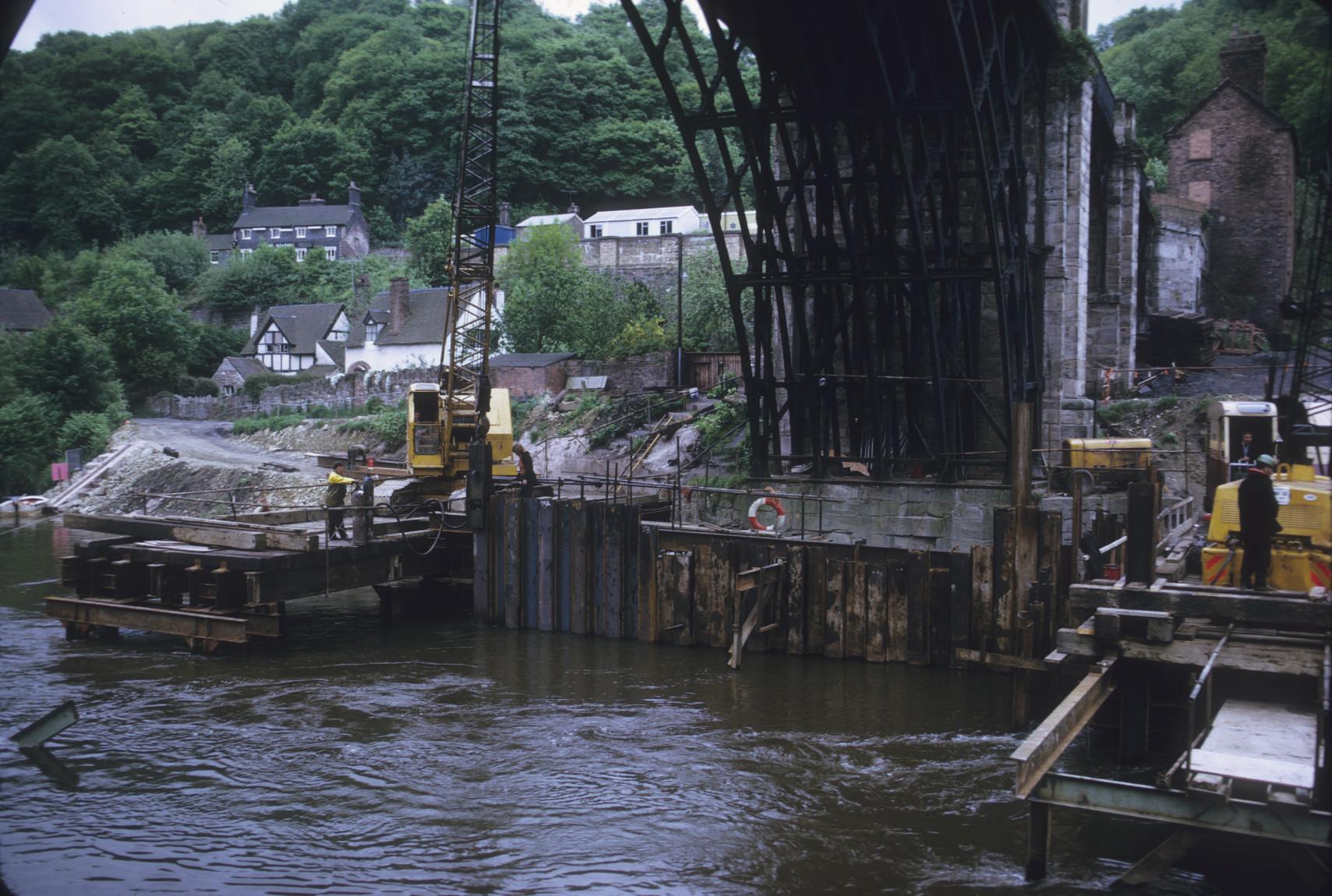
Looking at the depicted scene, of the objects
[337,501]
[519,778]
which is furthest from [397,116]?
[519,778]

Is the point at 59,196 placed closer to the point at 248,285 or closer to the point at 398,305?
the point at 398,305

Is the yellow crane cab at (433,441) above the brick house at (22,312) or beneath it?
beneath

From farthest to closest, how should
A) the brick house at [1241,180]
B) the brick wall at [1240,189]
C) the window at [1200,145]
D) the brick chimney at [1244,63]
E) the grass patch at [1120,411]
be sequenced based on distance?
the window at [1200,145], the brick wall at [1240,189], the grass patch at [1120,411], the brick house at [1241,180], the brick chimney at [1244,63]

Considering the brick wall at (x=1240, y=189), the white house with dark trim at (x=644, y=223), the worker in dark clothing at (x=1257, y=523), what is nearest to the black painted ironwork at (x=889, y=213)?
the brick wall at (x=1240, y=189)

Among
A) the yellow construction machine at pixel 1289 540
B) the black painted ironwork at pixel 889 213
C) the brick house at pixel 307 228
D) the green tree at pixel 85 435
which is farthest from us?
the brick house at pixel 307 228

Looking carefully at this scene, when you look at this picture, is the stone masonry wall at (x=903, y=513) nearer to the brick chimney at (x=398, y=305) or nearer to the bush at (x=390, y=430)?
the bush at (x=390, y=430)

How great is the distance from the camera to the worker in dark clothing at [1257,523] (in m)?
9.28

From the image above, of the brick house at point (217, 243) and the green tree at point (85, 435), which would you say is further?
the brick house at point (217, 243)

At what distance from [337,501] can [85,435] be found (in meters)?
34.1

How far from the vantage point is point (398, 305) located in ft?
205

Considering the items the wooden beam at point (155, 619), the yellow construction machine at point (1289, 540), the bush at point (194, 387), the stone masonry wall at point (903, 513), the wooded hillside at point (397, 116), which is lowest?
the wooden beam at point (155, 619)

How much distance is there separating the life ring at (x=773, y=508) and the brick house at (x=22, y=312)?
42.4m

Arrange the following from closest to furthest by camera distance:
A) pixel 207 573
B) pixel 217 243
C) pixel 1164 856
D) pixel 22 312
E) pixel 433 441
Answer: pixel 1164 856
pixel 207 573
pixel 433 441
pixel 22 312
pixel 217 243

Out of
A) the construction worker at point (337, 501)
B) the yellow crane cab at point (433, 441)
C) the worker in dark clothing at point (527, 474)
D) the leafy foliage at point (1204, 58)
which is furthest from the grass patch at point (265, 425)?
the leafy foliage at point (1204, 58)
